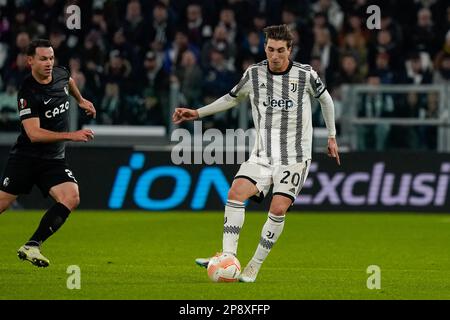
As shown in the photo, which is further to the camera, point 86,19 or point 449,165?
point 86,19

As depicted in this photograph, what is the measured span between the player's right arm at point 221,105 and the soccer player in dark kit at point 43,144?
42.4 inches

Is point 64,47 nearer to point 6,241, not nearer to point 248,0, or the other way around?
point 248,0

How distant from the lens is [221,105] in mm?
10203

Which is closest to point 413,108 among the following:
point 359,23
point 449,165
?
→ point 449,165

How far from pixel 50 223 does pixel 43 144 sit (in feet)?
2.42

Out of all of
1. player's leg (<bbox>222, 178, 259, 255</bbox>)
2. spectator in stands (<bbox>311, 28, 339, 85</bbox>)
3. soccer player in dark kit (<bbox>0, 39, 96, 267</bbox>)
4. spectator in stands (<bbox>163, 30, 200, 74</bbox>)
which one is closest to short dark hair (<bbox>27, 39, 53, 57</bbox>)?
soccer player in dark kit (<bbox>0, 39, 96, 267</bbox>)

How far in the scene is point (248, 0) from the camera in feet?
68.2

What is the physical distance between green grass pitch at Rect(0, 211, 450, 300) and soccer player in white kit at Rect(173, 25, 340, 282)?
1.95 ft

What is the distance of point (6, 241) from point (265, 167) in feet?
15.7

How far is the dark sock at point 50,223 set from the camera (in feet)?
34.0

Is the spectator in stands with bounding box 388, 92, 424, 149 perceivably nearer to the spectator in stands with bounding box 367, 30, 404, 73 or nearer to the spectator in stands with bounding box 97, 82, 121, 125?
the spectator in stands with bounding box 367, 30, 404, 73

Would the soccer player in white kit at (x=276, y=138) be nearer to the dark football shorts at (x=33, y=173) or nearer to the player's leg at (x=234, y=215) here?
the player's leg at (x=234, y=215)

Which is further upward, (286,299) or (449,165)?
(286,299)

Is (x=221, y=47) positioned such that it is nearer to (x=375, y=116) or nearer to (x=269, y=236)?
(x=375, y=116)
